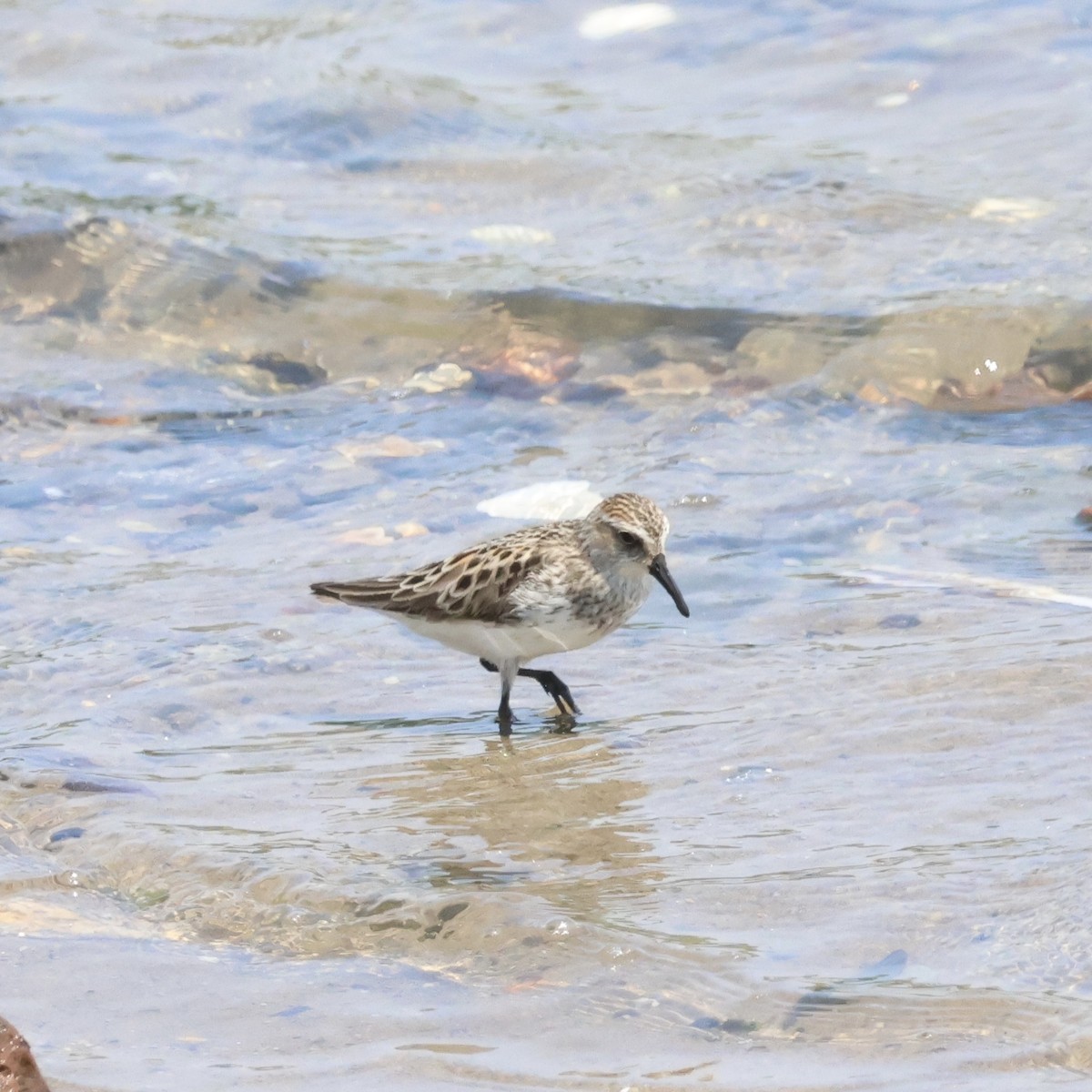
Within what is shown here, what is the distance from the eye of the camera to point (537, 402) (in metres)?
9.62

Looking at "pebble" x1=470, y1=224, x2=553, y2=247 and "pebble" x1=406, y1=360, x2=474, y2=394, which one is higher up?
"pebble" x1=470, y1=224, x2=553, y2=247

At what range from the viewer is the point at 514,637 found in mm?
6285

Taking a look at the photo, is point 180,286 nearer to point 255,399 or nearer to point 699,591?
point 255,399

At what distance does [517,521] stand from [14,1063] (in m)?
5.06

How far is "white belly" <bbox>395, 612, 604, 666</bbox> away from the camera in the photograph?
20.6ft

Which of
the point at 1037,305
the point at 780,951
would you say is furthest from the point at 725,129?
the point at 780,951

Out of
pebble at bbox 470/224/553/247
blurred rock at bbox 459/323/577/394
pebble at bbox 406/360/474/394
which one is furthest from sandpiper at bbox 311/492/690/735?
pebble at bbox 470/224/553/247

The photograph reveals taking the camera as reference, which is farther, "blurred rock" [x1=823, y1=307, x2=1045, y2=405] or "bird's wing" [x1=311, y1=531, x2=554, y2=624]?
"blurred rock" [x1=823, y1=307, x2=1045, y2=405]

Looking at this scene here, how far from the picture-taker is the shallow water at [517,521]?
4098mm

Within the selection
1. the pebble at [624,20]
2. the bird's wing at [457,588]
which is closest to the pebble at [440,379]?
the bird's wing at [457,588]

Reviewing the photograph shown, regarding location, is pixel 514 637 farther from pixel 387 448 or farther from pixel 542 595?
pixel 387 448

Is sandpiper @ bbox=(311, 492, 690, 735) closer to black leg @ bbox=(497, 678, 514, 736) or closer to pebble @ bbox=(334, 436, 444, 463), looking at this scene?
black leg @ bbox=(497, 678, 514, 736)

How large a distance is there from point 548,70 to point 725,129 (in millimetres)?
2042

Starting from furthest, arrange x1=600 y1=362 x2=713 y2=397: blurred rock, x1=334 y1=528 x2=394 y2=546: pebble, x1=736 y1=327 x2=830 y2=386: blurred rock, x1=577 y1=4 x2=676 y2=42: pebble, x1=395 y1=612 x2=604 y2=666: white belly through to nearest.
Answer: x1=577 y1=4 x2=676 y2=42: pebble, x1=600 y1=362 x2=713 y2=397: blurred rock, x1=736 y1=327 x2=830 y2=386: blurred rock, x1=334 y1=528 x2=394 y2=546: pebble, x1=395 y1=612 x2=604 y2=666: white belly
